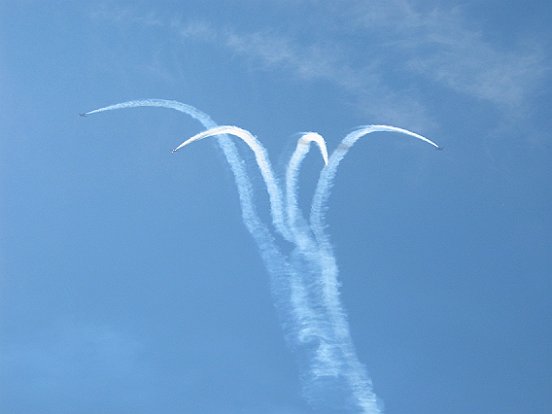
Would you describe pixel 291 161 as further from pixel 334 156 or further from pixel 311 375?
pixel 311 375

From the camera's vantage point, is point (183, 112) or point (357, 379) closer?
point (357, 379)

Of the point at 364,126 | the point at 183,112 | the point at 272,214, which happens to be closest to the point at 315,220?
the point at 272,214

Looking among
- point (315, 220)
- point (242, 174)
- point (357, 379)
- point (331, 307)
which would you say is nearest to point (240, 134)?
point (242, 174)

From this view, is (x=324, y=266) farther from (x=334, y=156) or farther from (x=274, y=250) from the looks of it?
(x=334, y=156)

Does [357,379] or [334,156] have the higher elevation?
[334,156]

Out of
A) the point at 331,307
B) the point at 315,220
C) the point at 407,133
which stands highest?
the point at 407,133

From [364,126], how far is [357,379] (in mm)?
7499

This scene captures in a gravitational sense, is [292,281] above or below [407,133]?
below

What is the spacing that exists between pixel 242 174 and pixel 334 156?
2.82 meters

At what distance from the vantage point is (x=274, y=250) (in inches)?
1150

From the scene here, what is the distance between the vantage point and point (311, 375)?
28.4 metres

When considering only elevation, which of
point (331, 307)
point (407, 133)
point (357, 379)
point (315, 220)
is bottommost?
point (357, 379)

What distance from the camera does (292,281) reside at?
28906mm

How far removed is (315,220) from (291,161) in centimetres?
193
